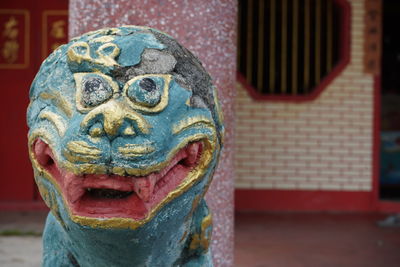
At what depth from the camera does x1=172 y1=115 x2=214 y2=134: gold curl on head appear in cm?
160

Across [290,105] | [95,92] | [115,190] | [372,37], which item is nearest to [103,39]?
[95,92]

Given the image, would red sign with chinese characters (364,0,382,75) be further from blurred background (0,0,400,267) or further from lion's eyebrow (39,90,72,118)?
lion's eyebrow (39,90,72,118)

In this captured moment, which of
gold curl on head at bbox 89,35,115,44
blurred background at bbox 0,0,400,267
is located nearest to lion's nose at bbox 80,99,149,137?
gold curl on head at bbox 89,35,115,44

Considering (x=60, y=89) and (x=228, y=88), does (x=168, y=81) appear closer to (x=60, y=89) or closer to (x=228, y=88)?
(x=60, y=89)

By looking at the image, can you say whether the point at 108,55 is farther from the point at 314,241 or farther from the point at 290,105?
the point at 290,105

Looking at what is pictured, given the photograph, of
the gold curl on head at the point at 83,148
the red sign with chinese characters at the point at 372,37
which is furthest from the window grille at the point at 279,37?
the gold curl on head at the point at 83,148

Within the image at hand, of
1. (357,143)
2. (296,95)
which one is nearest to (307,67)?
(296,95)

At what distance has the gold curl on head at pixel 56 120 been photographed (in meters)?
1.57

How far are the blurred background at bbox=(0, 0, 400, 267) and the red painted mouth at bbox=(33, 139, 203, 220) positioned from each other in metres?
5.30

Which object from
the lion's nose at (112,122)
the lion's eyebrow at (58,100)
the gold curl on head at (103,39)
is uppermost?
the gold curl on head at (103,39)

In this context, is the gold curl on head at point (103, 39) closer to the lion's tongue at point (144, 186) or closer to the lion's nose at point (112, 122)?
the lion's nose at point (112, 122)

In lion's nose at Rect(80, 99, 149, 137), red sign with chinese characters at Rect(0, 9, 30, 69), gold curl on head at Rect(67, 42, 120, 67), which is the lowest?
lion's nose at Rect(80, 99, 149, 137)

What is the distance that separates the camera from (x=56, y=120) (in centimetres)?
159

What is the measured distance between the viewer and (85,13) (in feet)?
8.50
